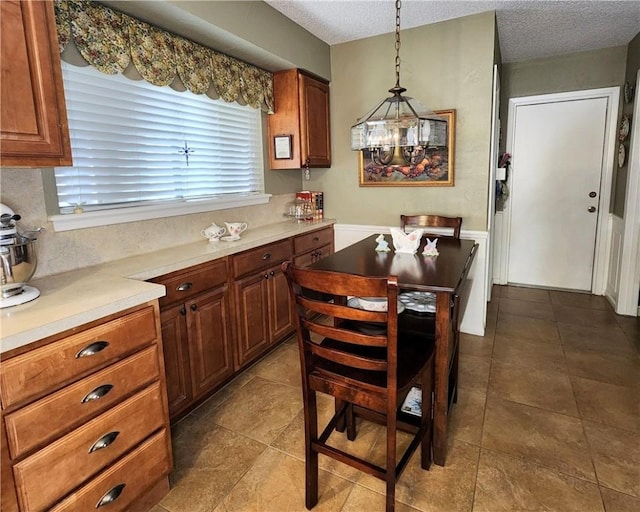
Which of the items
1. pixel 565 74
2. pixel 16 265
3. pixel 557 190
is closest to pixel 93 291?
pixel 16 265

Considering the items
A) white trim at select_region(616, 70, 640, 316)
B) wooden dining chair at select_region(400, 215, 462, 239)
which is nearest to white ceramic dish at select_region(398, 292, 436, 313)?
wooden dining chair at select_region(400, 215, 462, 239)

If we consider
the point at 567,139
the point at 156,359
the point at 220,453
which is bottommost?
the point at 220,453

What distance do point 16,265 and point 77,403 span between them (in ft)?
1.73

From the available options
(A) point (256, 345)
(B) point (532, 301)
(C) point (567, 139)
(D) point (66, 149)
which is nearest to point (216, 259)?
(A) point (256, 345)

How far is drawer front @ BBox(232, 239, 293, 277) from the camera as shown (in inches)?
97.3

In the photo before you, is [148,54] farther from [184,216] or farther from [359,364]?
[359,364]

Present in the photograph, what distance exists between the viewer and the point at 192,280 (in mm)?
2127

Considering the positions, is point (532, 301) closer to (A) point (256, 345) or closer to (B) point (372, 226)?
(B) point (372, 226)

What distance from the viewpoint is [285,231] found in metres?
2.98

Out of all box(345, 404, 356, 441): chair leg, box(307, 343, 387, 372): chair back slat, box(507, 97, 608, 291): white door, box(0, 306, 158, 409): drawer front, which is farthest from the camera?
box(507, 97, 608, 291): white door

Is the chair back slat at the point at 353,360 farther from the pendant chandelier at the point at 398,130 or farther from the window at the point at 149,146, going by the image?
the window at the point at 149,146

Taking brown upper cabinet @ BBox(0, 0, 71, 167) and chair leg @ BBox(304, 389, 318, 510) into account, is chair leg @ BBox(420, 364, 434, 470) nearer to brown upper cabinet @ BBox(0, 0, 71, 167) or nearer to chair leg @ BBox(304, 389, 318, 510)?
chair leg @ BBox(304, 389, 318, 510)

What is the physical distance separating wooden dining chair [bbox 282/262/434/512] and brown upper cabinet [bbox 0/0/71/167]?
976 mm

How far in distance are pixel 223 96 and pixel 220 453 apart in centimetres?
223
